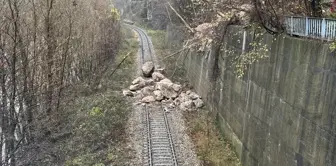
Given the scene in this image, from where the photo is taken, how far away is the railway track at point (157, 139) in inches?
567

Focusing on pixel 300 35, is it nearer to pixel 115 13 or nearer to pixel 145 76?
pixel 145 76

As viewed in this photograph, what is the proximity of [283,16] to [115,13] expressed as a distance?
90.3 feet

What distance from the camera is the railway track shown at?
1440 centimetres

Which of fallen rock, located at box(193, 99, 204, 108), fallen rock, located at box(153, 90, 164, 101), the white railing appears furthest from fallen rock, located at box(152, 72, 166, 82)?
the white railing

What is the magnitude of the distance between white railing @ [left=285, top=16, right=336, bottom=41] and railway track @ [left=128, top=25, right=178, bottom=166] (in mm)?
6776

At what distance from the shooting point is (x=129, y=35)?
61406 millimetres

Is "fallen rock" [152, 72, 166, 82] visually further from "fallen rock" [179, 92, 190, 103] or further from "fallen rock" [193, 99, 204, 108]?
"fallen rock" [193, 99, 204, 108]

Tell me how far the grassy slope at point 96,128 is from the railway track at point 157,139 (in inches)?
35.9

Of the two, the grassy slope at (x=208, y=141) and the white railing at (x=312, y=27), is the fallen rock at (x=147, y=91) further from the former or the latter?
the white railing at (x=312, y=27)

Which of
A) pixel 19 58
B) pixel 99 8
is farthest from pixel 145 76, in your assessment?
pixel 19 58

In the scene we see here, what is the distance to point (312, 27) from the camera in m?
9.17

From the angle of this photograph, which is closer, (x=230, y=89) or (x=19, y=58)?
(x=19, y=58)

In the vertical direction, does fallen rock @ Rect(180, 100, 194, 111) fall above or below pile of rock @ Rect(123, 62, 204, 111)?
below

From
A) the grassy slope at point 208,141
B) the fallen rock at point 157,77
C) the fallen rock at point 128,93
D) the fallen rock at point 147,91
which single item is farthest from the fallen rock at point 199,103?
the fallen rock at point 157,77
